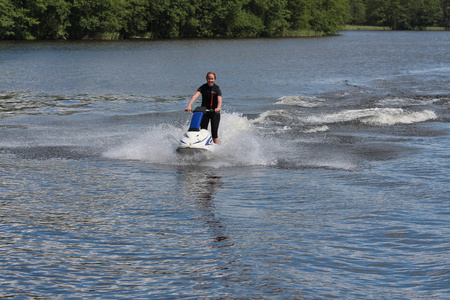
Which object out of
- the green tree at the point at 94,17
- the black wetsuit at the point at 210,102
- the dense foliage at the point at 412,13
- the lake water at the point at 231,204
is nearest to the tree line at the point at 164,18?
the green tree at the point at 94,17

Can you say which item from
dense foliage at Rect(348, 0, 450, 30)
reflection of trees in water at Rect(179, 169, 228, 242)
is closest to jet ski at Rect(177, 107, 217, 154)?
reflection of trees in water at Rect(179, 169, 228, 242)

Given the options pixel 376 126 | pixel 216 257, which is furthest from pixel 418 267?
pixel 376 126

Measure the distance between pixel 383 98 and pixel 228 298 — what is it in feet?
70.5

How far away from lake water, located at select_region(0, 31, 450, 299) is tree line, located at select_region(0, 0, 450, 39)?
220 ft

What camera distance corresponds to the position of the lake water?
273 inches

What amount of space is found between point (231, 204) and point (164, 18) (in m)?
93.7

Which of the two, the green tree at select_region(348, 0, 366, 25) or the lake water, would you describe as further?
the green tree at select_region(348, 0, 366, 25)

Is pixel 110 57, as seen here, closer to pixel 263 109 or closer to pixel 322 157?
pixel 263 109

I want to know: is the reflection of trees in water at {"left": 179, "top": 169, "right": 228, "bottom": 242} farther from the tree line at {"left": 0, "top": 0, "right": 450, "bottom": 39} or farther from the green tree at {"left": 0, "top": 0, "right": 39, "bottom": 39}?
the tree line at {"left": 0, "top": 0, "right": 450, "bottom": 39}

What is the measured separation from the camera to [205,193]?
11.0 m

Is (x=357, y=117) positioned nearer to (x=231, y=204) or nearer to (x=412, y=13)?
(x=231, y=204)

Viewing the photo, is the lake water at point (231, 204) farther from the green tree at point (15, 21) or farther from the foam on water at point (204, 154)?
the green tree at point (15, 21)

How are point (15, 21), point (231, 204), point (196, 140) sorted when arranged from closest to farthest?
point (231, 204), point (196, 140), point (15, 21)

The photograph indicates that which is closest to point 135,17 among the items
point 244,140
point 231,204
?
point 244,140
